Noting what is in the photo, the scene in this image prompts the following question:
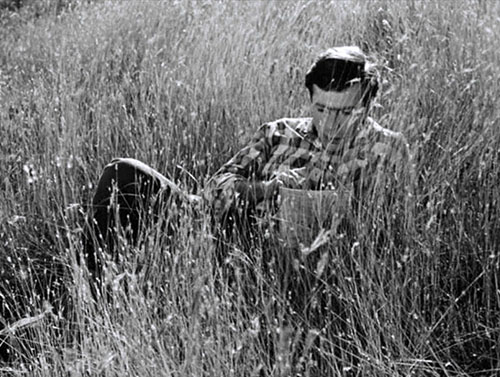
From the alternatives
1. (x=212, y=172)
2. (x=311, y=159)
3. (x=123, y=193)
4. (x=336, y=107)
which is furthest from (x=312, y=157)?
(x=123, y=193)

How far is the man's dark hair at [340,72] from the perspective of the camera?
2562mm

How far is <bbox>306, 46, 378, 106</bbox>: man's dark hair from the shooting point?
101 inches

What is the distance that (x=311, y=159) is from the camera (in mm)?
2723

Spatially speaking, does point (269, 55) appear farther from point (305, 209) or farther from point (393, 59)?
point (305, 209)

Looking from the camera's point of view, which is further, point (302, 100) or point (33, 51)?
point (33, 51)

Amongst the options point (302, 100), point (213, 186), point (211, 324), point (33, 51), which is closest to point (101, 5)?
point (33, 51)

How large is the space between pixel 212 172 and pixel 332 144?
0.69 m

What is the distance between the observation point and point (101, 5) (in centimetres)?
539

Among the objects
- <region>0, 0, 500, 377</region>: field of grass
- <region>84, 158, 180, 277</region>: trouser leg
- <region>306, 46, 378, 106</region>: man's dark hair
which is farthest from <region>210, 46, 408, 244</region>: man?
<region>84, 158, 180, 277</region>: trouser leg

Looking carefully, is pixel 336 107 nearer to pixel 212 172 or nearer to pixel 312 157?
pixel 312 157

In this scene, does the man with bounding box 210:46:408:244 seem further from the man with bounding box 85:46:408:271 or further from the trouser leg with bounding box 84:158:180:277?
the trouser leg with bounding box 84:158:180:277

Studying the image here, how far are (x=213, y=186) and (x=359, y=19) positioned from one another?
1927mm

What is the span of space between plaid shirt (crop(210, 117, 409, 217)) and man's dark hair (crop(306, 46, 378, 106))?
133mm

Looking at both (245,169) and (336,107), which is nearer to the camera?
(336,107)
